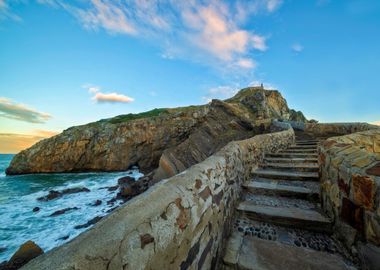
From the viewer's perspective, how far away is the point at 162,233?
1271mm

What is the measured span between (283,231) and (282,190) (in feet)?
3.49

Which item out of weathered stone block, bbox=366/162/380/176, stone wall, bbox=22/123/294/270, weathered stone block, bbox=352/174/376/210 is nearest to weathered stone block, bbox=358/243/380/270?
weathered stone block, bbox=352/174/376/210

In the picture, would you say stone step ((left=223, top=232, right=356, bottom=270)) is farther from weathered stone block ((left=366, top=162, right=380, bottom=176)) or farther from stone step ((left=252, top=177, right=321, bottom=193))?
stone step ((left=252, top=177, right=321, bottom=193))

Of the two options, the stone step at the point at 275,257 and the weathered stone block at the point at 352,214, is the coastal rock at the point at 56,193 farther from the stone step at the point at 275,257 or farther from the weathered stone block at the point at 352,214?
the weathered stone block at the point at 352,214

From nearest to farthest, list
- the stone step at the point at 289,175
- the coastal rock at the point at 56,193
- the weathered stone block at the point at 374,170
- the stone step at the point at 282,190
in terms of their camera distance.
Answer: the weathered stone block at the point at 374,170
the stone step at the point at 282,190
the stone step at the point at 289,175
the coastal rock at the point at 56,193

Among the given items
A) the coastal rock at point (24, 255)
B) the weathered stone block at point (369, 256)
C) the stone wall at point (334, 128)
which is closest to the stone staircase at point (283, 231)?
the weathered stone block at point (369, 256)

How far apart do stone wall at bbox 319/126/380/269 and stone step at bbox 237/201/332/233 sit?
180 mm

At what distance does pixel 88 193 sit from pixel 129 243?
17648 millimetres

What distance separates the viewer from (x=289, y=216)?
2.92m

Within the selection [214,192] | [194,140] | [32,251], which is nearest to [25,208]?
[32,251]

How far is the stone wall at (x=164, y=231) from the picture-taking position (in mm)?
888

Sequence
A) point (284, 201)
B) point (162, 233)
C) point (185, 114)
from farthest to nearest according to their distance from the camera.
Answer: point (185, 114)
point (284, 201)
point (162, 233)

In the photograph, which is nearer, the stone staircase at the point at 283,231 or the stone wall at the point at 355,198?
the stone wall at the point at 355,198

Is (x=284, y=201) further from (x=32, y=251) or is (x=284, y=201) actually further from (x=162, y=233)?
(x=32, y=251)
